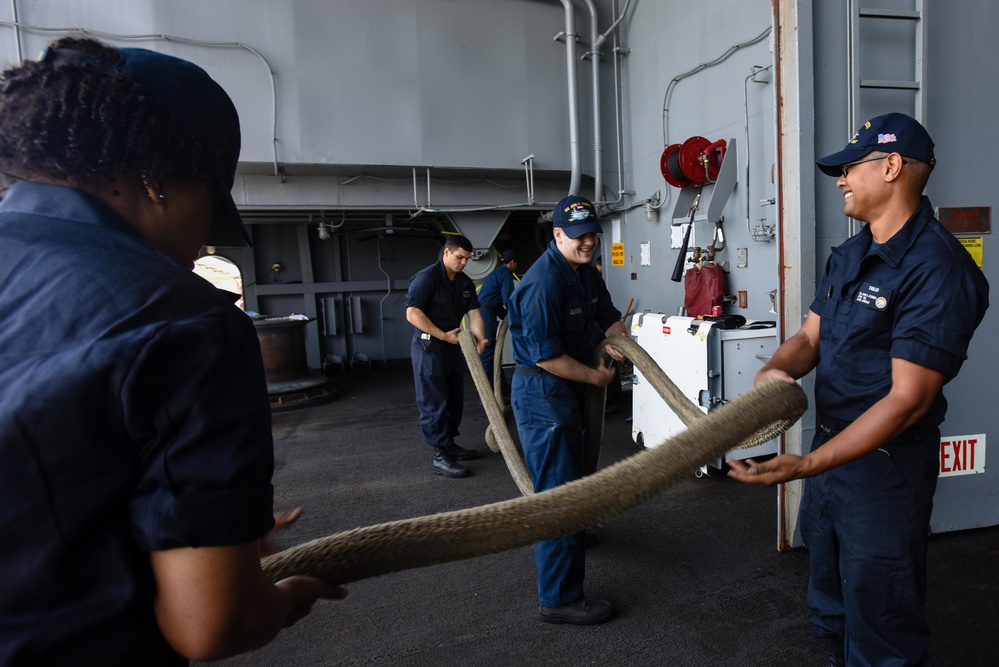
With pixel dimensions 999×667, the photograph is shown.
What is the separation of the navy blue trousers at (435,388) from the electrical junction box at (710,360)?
150cm

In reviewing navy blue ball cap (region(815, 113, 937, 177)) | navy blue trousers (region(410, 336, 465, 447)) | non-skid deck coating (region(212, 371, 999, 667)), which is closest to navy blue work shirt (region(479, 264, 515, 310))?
navy blue trousers (region(410, 336, 465, 447))

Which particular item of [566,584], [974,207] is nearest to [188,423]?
[566,584]

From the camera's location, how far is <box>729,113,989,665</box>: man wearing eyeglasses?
54.4 inches

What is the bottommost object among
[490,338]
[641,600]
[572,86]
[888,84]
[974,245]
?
[641,600]

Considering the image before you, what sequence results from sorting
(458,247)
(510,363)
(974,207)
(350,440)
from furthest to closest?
(510,363) → (350,440) → (458,247) → (974,207)

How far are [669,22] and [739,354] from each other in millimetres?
3649

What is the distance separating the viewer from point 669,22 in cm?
545

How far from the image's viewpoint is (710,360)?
353cm

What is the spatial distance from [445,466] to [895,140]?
3257 millimetres

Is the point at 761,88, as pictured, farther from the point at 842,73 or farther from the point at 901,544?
the point at 901,544

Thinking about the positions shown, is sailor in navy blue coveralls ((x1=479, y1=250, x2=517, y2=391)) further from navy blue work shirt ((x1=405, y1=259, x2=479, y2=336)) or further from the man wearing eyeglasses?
the man wearing eyeglasses

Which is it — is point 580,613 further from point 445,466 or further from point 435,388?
point 435,388

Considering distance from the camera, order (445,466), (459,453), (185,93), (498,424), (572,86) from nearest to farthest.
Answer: (185,93), (498,424), (445,466), (459,453), (572,86)

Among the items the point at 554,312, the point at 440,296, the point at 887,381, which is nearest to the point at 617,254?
the point at 440,296
